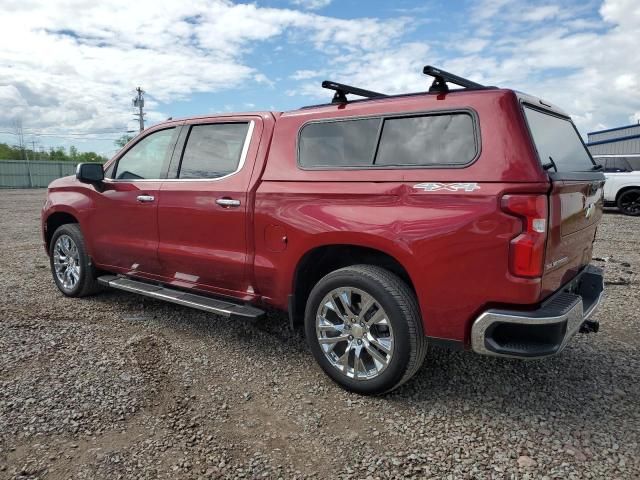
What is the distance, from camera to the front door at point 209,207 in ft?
12.3

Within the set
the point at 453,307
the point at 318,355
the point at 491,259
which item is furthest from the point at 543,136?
the point at 318,355

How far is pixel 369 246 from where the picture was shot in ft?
10.1

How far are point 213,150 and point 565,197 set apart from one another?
2623 millimetres

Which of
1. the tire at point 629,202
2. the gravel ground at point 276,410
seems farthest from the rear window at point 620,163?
the gravel ground at point 276,410

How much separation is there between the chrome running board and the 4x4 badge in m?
1.53

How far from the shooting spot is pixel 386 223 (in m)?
2.97

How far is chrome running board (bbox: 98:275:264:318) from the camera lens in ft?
12.1

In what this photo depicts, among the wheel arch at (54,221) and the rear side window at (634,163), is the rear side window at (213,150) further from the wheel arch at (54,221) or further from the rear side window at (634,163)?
the rear side window at (634,163)

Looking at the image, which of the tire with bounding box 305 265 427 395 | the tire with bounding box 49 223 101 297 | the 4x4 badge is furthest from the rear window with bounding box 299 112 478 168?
the tire with bounding box 49 223 101 297

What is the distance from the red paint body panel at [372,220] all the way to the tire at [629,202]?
1136 cm

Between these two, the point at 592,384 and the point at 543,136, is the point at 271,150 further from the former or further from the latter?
the point at 592,384

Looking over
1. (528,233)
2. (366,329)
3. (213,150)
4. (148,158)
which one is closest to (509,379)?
(366,329)

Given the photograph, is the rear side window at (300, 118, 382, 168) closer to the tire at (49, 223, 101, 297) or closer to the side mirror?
the side mirror

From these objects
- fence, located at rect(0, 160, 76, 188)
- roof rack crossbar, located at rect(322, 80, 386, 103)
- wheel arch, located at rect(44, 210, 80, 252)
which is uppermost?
roof rack crossbar, located at rect(322, 80, 386, 103)
